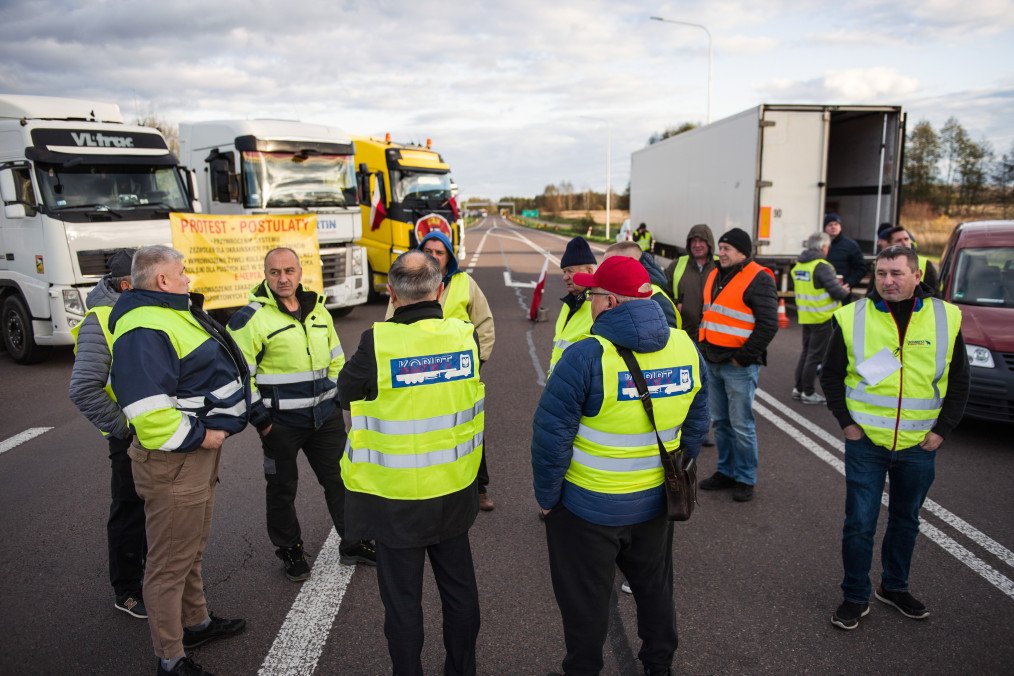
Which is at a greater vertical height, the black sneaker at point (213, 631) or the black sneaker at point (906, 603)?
the black sneaker at point (213, 631)

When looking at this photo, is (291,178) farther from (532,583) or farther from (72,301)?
(532,583)

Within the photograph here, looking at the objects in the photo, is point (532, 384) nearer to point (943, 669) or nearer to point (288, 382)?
point (288, 382)

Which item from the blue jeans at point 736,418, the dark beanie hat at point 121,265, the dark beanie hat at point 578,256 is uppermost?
the dark beanie hat at point 121,265

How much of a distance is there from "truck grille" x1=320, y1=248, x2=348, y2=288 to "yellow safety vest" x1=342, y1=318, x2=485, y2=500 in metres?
10.1

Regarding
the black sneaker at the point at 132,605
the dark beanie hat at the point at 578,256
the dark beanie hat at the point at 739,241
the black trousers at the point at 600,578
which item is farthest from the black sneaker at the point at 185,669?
the dark beanie hat at the point at 739,241

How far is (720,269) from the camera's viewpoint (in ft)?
→ 16.7

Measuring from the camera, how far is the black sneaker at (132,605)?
3572 mm

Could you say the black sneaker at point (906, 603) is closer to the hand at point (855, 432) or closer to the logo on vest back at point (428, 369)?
the hand at point (855, 432)

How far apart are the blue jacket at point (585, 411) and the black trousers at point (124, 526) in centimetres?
224

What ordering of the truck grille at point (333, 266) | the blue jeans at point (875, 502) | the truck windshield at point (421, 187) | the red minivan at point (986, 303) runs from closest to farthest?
1. the blue jeans at point (875, 502)
2. the red minivan at point (986, 303)
3. the truck grille at point (333, 266)
4. the truck windshield at point (421, 187)

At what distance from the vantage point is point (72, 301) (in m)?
9.08

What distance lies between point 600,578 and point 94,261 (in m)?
8.99

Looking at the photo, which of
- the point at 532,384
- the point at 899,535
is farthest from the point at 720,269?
the point at 532,384

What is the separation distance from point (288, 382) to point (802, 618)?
300cm
